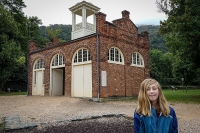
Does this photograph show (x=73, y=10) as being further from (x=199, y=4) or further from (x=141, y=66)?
(x=199, y=4)

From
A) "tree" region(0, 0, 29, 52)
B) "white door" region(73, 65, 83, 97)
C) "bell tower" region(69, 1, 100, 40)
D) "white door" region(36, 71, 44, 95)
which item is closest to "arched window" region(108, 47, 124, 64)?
"white door" region(73, 65, 83, 97)

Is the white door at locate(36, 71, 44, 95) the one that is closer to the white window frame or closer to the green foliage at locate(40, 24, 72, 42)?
the white window frame

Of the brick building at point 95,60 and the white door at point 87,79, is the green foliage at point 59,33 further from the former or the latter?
the white door at point 87,79

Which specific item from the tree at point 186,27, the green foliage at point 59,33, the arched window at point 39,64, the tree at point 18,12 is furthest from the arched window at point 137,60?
the green foliage at point 59,33

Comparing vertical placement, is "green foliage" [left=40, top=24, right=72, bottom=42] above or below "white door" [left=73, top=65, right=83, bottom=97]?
above

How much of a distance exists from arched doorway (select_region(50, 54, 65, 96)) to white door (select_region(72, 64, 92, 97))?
2035 millimetres

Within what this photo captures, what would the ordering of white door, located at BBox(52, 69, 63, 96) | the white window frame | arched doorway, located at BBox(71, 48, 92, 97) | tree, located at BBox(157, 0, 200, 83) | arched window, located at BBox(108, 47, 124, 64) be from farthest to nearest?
white door, located at BBox(52, 69, 63, 96) < arched window, located at BBox(108, 47, 124, 64) < the white window frame < arched doorway, located at BBox(71, 48, 92, 97) < tree, located at BBox(157, 0, 200, 83)

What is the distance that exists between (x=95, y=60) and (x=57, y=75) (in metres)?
5.66

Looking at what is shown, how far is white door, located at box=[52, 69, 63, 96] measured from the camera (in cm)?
1692

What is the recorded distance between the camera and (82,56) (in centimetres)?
1402

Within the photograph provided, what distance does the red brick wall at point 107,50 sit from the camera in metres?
13.1

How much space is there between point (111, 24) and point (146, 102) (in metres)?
12.3

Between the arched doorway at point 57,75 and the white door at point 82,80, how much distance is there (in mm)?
2035

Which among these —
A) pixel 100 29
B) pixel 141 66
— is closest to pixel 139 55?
pixel 141 66
